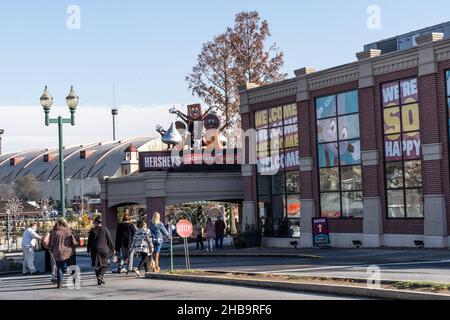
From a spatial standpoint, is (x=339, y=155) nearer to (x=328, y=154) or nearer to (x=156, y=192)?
(x=328, y=154)

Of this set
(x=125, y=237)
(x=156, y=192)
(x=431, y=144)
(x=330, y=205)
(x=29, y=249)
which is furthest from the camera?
(x=156, y=192)

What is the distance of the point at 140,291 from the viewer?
16.6 metres

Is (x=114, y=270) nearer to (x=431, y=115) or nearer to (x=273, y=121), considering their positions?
(x=431, y=115)

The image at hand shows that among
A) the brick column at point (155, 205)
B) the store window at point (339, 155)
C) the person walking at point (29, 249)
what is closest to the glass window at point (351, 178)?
the store window at point (339, 155)

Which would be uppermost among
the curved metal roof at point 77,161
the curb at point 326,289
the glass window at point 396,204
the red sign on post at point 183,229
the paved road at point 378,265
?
the curved metal roof at point 77,161

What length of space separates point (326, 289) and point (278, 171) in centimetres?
2425

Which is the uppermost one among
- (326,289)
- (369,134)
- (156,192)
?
(369,134)

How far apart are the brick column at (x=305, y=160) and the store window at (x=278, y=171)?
23.4 inches

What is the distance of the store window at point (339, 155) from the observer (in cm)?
3422

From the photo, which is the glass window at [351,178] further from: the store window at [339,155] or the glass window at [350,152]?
the glass window at [350,152]

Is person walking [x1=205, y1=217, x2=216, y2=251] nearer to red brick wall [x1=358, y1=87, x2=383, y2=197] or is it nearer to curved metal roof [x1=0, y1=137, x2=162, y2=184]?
red brick wall [x1=358, y1=87, x2=383, y2=197]

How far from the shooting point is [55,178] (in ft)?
431

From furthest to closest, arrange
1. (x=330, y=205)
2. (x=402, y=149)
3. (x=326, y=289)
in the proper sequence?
(x=330, y=205) → (x=402, y=149) → (x=326, y=289)

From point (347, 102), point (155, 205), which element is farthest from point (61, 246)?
point (155, 205)
